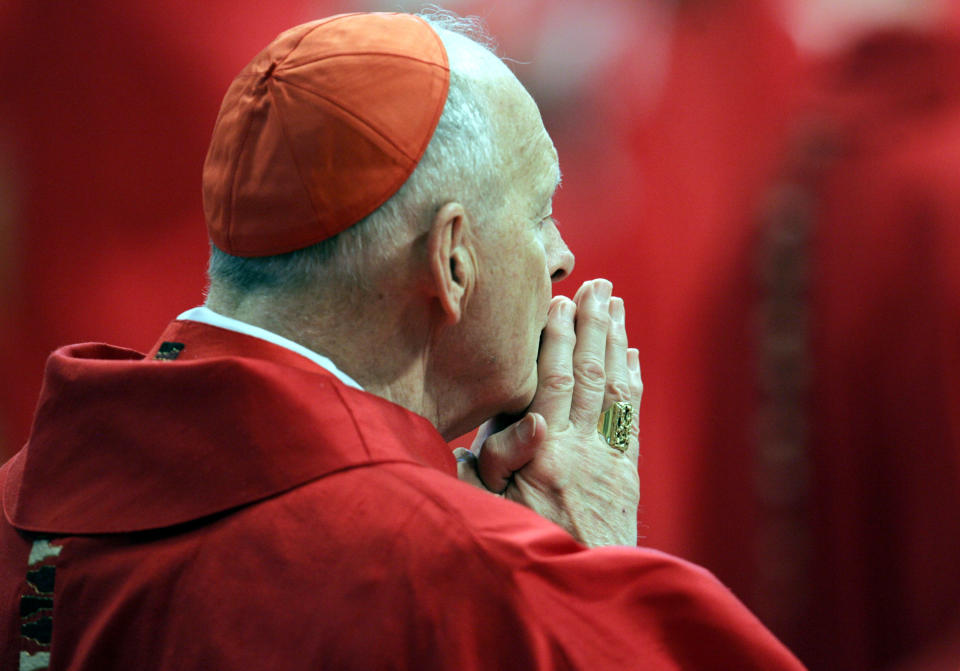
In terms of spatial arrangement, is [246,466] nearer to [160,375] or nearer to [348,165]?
[160,375]

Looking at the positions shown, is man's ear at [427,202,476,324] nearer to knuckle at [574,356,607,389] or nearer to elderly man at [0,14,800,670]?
elderly man at [0,14,800,670]

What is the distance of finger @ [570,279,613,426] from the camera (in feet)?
5.16

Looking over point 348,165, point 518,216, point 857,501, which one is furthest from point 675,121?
point 348,165

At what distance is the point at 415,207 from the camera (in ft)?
4.12

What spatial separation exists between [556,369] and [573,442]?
0.34ft

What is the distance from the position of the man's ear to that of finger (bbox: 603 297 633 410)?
15.1 inches

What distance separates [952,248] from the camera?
2.49m

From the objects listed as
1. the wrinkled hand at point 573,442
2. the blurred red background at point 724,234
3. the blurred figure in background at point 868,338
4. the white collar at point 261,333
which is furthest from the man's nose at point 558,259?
the blurred figure in background at point 868,338

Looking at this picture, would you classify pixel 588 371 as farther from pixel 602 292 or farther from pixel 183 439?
pixel 183 439

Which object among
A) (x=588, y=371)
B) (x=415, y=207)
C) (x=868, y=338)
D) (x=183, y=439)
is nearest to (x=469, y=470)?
(x=588, y=371)

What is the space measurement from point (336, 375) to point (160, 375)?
0.67 ft

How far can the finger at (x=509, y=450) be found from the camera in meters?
1.49

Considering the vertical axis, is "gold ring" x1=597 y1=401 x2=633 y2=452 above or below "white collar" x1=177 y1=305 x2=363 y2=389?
below

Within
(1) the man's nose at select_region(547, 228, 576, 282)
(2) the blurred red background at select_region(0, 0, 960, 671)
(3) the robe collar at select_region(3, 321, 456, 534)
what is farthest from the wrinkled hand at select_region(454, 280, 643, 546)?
(2) the blurred red background at select_region(0, 0, 960, 671)
